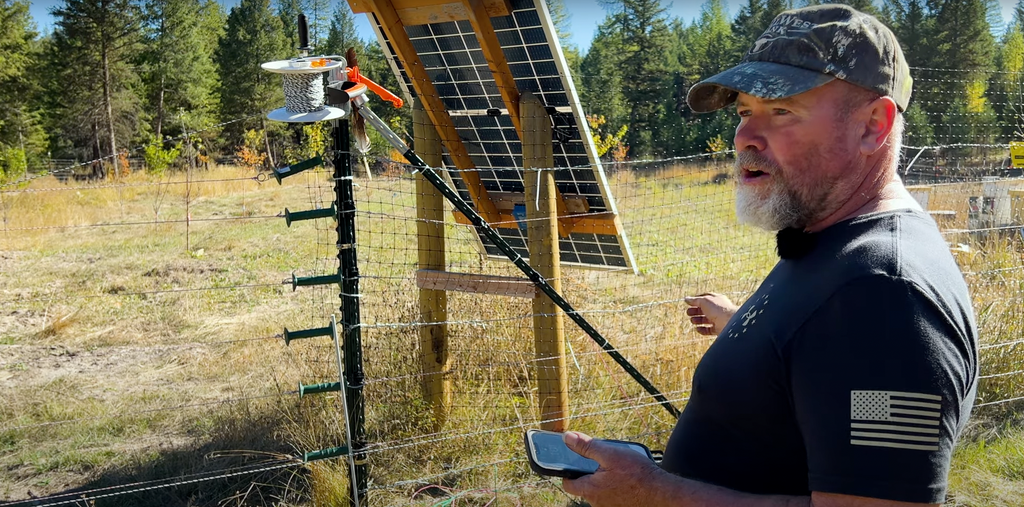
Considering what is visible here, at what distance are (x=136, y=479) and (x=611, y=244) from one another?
3067 millimetres

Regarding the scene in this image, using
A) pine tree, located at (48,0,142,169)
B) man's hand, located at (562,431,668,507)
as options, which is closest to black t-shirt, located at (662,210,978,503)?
man's hand, located at (562,431,668,507)

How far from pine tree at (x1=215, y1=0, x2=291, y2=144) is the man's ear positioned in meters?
46.5

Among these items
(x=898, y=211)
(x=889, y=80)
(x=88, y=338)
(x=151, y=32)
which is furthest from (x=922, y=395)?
(x=151, y=32)

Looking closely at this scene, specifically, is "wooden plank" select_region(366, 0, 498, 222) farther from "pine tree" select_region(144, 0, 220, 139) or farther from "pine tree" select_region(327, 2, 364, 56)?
"pine tree" select_region(327, 2, 364, 56)

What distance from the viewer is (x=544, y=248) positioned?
4.32 meters

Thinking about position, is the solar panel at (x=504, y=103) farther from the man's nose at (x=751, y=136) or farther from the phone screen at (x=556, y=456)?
the phone screen at (x=556, y=456)

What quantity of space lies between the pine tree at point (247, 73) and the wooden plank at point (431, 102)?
43122 mm

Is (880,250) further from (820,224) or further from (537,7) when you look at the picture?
(537,7)

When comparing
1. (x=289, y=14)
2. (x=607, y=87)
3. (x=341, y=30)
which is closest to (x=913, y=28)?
(x=607, y=87)

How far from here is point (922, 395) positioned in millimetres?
1329

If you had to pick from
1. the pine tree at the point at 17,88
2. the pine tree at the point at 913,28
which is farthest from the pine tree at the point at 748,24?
the pine tree at the point at 17,88

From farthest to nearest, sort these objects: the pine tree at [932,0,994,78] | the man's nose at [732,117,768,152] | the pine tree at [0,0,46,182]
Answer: the pine tree at [932,0,994,78] < the pine tree at [0,0,46,182] < the man's nose at [732,117,768,152]

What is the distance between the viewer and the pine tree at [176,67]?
145ft

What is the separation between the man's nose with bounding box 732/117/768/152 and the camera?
5.64ft
